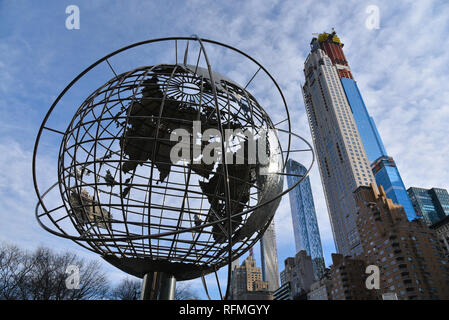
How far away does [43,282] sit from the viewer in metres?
14.6

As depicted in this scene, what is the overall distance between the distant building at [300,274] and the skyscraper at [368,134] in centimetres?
3247

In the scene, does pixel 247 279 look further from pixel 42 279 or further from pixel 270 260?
pixel 42 279

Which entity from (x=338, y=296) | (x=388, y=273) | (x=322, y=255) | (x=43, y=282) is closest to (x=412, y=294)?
(x=388, y=273)

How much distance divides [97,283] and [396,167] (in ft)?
298

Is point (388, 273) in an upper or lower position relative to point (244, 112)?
upper

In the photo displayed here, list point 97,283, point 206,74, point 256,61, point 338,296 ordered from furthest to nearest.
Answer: point 338,296, point 97,283, point 256,61, point 206,74

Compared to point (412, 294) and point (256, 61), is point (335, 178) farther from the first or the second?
point (256, 61)

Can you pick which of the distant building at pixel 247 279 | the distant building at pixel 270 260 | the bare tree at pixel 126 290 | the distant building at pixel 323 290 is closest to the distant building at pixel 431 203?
the distant building at pixel 323 290

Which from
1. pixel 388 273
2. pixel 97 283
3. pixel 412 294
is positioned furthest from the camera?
pixel 388 273

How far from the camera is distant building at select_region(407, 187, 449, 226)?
88.8m

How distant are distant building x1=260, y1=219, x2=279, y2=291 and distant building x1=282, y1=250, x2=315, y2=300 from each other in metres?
43.1

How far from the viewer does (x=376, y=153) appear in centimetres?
8744
